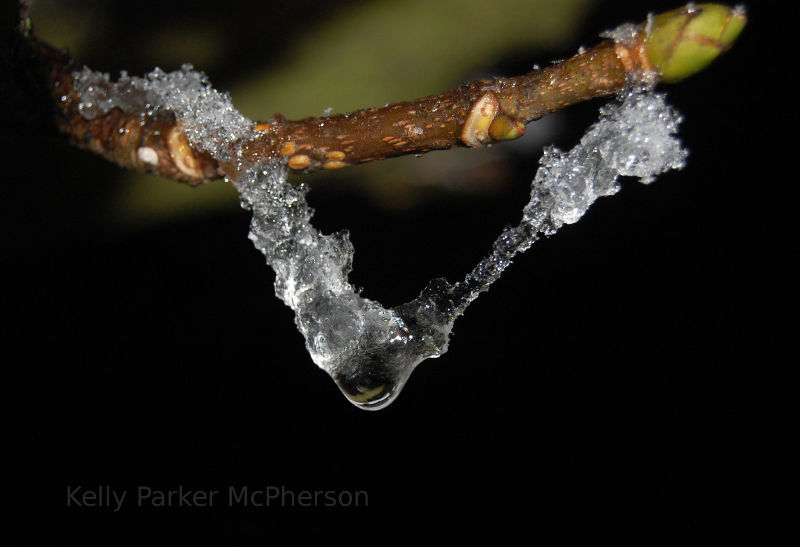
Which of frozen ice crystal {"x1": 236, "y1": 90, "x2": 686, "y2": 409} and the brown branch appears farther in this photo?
frozen ice crystal {"x1": 236, "y1": 90, "x2": 686, "y2": 409}

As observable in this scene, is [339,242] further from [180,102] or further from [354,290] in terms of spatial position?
[180,102]

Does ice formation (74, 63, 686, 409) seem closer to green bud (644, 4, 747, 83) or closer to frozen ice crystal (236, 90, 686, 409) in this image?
frozen ice crystal (236, 90, 686, 409)

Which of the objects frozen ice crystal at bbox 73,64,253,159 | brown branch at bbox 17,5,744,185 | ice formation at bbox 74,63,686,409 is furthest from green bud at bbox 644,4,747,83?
frozen ice crystal at bbox 73,64,253,159

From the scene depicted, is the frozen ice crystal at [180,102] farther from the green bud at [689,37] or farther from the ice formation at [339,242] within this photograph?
the green bud at [689,37]

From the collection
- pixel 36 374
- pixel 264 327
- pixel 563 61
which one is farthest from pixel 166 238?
pixel 563 61

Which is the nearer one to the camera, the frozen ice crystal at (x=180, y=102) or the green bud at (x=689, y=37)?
the green bud at (x=689, y=37)

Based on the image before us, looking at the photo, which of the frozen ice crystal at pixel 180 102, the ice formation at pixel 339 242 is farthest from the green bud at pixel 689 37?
the frozen ice crystal at pixel 180 102

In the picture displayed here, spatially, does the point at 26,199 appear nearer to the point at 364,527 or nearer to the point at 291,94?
the point at 291,94
